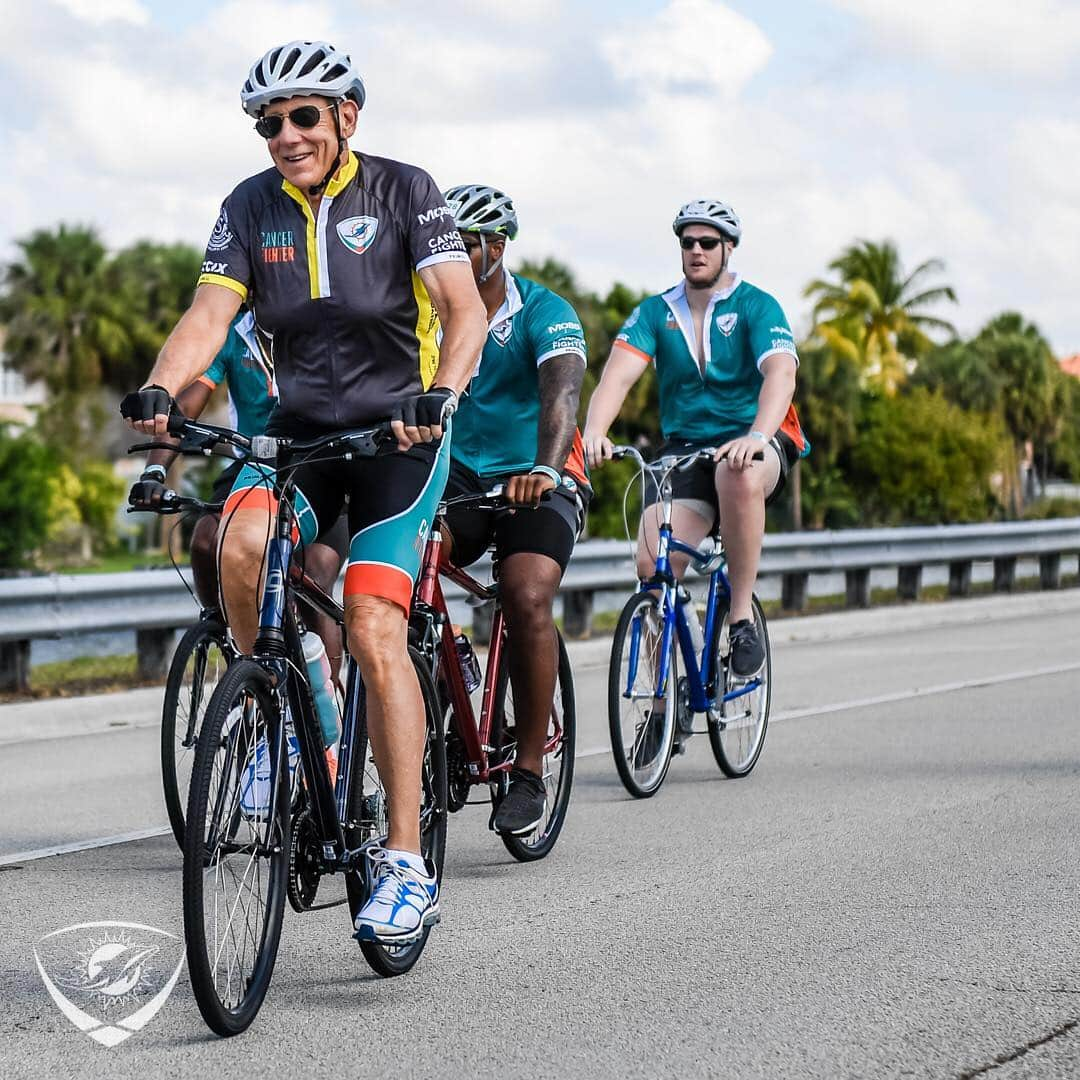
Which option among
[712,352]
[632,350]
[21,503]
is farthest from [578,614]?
[21,503]

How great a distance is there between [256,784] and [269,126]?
1.57 m

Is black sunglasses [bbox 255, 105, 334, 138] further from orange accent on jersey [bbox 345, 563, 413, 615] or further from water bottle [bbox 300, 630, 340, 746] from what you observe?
water bottle [bbox 300, 630, 340, 746]

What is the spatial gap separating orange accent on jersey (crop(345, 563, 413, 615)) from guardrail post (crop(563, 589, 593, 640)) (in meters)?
9.29

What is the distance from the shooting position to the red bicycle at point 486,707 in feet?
17.5

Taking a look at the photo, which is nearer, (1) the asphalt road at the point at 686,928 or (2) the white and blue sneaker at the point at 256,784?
(1) the asphalt road at the point at 686,928

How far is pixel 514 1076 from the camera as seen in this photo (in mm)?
3770

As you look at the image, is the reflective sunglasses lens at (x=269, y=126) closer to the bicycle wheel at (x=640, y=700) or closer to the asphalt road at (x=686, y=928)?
the asphalt road at (x=686, y=928)

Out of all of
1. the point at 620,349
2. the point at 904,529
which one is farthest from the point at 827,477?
the point at 620,349

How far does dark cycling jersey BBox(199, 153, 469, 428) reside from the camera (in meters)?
4.57

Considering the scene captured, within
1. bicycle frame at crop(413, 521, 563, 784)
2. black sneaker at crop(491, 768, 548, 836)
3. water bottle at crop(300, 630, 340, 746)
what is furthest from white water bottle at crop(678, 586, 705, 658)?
water bottle at crop(300, 630, 340, 746)

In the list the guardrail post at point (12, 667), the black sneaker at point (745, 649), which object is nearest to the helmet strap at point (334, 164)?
the black sneaker at point (745, 649)

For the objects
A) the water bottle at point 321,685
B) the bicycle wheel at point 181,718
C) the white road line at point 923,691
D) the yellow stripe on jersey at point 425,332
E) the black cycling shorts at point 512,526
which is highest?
the yellow stripe on jersey at point 425,332

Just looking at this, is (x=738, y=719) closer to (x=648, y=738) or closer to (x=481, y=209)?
(x=648, y=738)

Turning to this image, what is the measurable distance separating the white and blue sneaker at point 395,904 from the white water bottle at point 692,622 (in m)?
3.09
